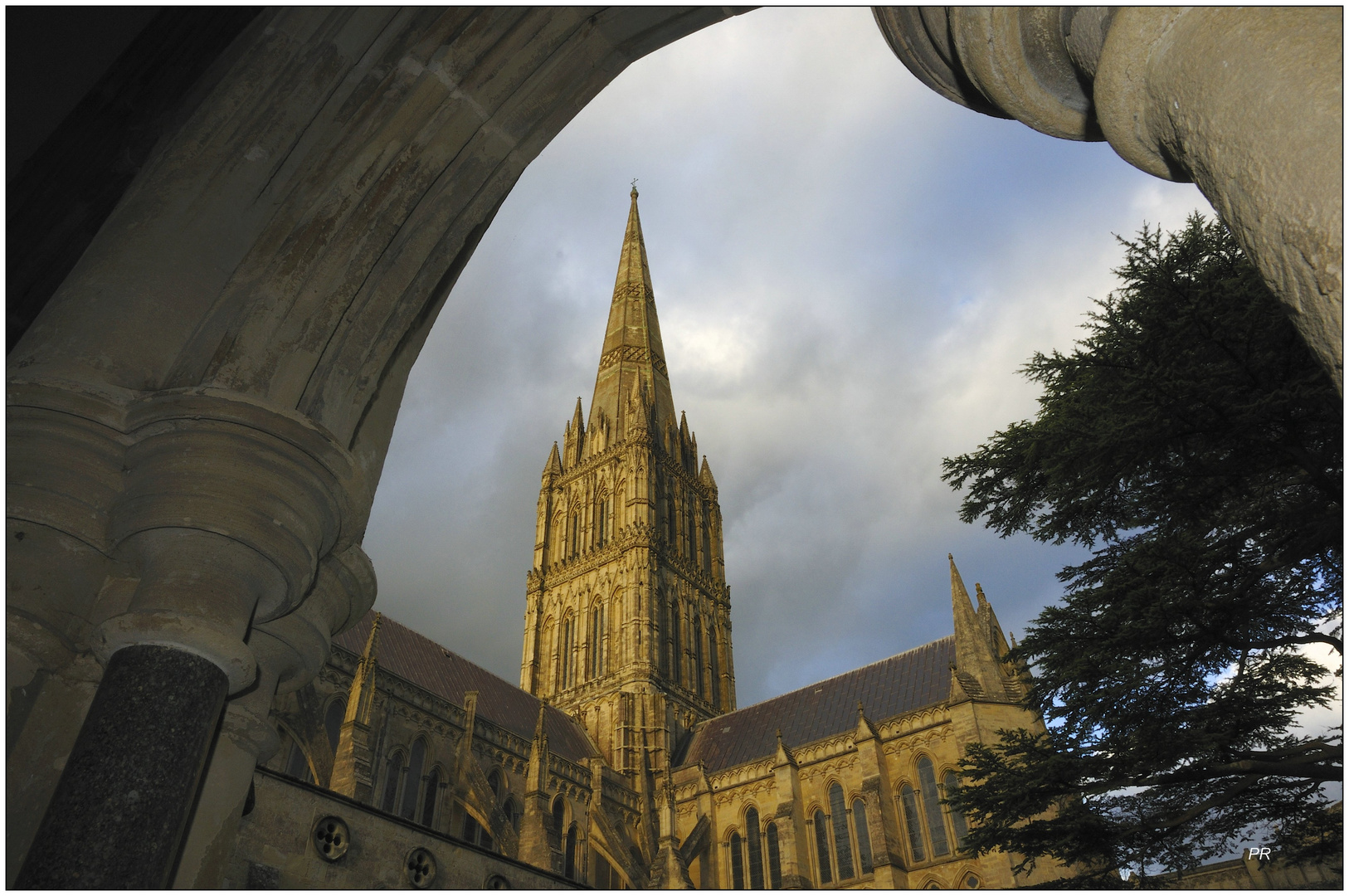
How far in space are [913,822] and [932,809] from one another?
875 mm

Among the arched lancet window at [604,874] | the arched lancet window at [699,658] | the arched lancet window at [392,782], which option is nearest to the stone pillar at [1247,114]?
the arched lancet window at [392,782]

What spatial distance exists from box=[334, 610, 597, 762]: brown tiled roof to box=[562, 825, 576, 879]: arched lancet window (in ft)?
9.11

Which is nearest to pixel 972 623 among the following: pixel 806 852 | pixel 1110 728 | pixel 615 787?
pixel 806 852

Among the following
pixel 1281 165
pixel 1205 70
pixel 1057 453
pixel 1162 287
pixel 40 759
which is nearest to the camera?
pixel 1281 165

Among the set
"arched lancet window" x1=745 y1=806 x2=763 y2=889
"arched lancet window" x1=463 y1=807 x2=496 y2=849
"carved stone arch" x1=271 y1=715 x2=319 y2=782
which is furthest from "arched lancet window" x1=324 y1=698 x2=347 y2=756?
"arched lancet window" x1=745 y1=806 x2=763 y2=889

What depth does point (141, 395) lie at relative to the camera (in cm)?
317

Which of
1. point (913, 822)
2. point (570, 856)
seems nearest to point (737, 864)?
point (913, 822)

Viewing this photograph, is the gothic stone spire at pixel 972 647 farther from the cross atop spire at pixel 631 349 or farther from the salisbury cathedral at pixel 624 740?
the cross atop spire at pixel 631 349

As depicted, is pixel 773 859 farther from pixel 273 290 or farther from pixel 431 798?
pixel 273 290

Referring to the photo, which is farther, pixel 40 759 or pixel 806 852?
pixel 806 852

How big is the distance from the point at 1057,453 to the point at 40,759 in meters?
10.6

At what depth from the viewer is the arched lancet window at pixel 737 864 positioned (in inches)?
1073

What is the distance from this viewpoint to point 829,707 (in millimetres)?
31984

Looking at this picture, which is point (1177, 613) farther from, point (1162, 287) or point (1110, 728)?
point (1162, 287)
